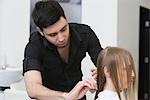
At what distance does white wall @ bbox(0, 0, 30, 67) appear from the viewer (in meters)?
3.24

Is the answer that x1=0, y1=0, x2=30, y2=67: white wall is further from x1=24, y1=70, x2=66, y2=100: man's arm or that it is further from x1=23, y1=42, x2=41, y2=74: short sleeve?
x1=24, y1=70, x2=66, y2=100: man's arm

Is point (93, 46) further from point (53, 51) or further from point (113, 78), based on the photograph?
point (113, 78)

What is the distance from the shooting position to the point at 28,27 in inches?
126

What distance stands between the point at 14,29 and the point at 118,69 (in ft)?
7.34

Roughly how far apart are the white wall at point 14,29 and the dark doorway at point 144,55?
1334mm

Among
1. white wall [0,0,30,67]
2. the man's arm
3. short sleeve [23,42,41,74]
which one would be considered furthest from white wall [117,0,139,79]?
the man's arm

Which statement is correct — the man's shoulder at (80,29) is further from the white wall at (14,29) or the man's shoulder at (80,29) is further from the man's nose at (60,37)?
the white wall at (14,29)

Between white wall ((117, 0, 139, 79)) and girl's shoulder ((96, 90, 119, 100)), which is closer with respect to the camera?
girl's shoulder ((96, 90, 119, 100))

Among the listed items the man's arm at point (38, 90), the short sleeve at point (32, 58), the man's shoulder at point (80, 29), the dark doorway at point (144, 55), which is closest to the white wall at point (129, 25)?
the dark doorway at point (144, 55)

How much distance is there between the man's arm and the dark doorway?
2230 millimetres

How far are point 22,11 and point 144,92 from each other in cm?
173

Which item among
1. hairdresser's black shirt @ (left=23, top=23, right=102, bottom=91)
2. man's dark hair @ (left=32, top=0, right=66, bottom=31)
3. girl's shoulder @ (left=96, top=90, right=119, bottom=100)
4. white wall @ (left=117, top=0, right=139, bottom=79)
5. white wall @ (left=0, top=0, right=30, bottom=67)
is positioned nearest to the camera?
girl's shoulder @ (left=96, top=90, right=119, bottom=100)

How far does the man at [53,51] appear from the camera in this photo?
146 cm

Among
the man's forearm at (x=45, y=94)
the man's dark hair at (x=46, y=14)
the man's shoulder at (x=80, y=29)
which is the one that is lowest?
the man's forearm at (x=45, y=94)
